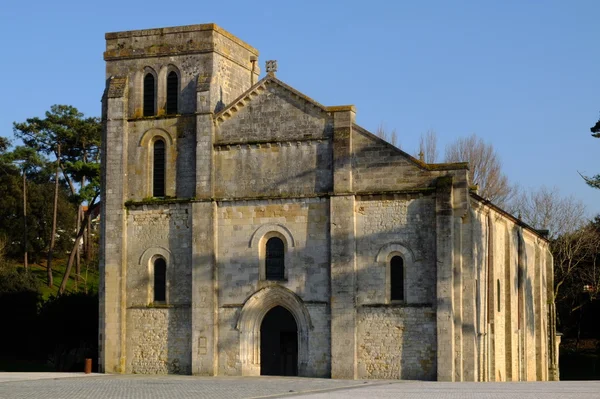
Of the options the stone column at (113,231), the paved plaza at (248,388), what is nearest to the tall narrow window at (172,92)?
the stone column at (113,231)

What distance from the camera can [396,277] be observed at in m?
36.8

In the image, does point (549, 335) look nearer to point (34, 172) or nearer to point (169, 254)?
point (169, 254)

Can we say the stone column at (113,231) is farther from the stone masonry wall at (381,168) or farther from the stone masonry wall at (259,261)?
the stone masonry wall at (381,168)

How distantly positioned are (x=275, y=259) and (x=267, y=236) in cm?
92

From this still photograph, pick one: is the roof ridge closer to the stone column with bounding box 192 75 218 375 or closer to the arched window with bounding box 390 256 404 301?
the stone column with bounding box 192 75 218 375

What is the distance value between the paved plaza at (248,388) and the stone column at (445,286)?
1.61m

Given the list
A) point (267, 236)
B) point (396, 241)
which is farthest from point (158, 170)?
point (396, 241)

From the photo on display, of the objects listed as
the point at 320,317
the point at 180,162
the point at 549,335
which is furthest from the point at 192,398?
the point at 549,335

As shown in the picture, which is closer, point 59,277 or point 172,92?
point 172,92

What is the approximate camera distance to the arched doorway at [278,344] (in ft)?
137

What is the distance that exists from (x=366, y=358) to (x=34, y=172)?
167 feet

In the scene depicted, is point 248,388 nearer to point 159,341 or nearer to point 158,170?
point 159,341

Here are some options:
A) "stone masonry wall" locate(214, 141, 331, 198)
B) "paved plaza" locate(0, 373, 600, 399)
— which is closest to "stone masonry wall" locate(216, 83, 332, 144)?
"stone masonry wall" locate(214, 141, 331, 198)

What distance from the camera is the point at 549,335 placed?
57.3 metres
